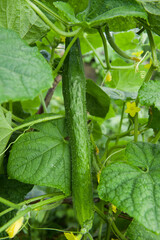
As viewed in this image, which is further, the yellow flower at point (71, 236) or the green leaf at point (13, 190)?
the green leaf at point (13, 190)

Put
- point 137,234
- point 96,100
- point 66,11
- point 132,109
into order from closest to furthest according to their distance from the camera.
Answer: point 66,11 → point 137,234 → point 132,109 → point 96,100

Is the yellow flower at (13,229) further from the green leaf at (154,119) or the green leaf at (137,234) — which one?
the green leaf at (154,119)

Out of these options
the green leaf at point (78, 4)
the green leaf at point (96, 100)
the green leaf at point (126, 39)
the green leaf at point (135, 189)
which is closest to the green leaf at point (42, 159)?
the green leaf at point (135, 189)

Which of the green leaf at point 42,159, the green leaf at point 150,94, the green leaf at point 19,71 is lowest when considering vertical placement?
the green leaf at point 42,159

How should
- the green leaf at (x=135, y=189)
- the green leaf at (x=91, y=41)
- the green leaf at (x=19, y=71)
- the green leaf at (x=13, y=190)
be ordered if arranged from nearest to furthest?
1. the green leaf at (x=19, y=71)
2. the green leaf at (x=135, y=189)
3. the green leaf at (x=13, y=190)
4. the green leaf at (x=91, y=41)

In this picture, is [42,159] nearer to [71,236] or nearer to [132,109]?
[71,236]

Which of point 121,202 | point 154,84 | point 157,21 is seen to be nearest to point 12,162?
point 121,202

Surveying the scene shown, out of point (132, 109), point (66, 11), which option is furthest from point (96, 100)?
point (66, 11)

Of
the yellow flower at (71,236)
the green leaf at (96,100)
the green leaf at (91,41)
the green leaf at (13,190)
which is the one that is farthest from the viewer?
the green leaf at (91,41)
